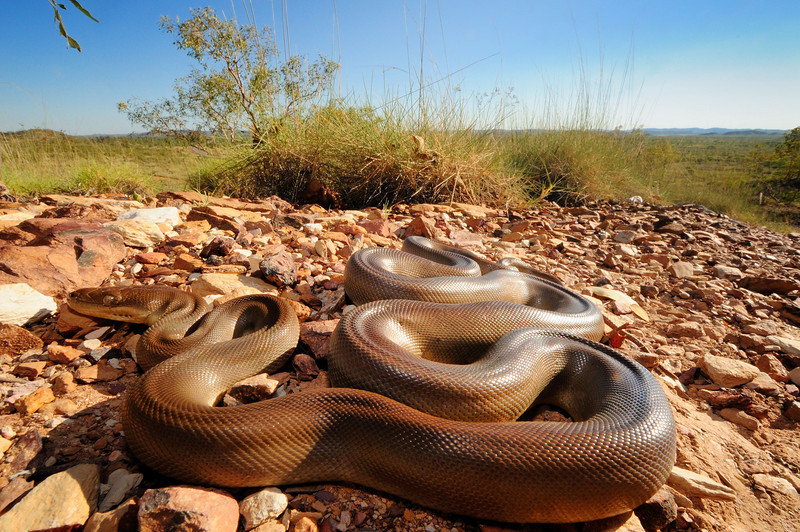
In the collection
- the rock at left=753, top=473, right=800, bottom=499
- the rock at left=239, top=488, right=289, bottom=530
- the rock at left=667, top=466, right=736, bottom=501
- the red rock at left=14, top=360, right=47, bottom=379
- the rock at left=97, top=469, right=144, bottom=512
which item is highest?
the red rock at left=14, top=360, right=47, bottom=379

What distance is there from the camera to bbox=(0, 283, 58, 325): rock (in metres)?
3.55

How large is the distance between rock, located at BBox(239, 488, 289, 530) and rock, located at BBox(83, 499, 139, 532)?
1.54 ft

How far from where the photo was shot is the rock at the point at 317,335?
3.39 metres

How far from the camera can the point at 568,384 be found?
3107 millimetres

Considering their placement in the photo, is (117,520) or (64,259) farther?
(64,259)

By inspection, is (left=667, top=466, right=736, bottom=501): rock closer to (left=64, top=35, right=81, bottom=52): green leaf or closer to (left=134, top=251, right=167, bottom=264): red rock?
(left=64, top=35, right=81, bottom=52): green leaf

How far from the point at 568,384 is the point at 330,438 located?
5.86ft

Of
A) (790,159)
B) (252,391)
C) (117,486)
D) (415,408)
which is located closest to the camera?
(117,486)

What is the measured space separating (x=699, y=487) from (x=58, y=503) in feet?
10.9

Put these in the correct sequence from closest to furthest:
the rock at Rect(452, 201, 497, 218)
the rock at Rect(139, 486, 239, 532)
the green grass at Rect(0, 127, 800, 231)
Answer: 1. the rock at Rect(139, 486, 239, 532)
2. the rock at Rect(452, 201, 497, 218)
3. the green grass at Rect(0, 127, 800, 231)

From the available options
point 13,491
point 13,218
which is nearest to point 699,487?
point 13,491

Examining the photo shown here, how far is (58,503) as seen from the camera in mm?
1981

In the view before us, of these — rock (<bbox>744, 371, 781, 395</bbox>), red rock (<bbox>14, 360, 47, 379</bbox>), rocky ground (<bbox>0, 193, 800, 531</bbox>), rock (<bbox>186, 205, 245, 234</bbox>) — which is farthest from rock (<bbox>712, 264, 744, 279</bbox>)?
red rock (<bbox>14, 360, 47, 379</bbox>)

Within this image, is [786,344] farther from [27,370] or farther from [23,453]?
[27,370]
